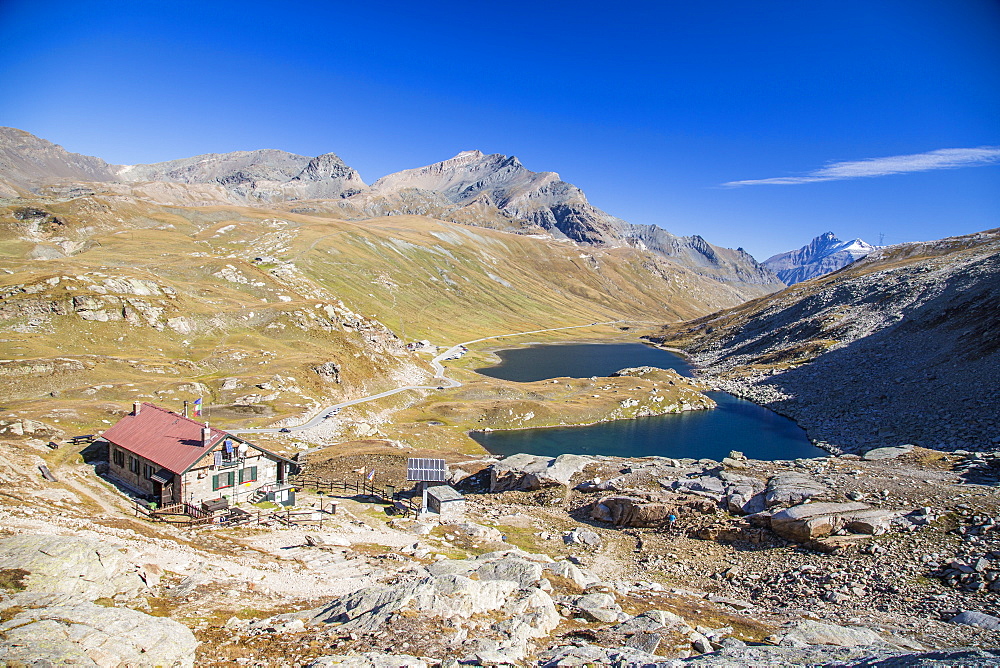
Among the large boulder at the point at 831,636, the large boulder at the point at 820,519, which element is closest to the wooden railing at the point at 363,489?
the large boulder at the point at 820,519

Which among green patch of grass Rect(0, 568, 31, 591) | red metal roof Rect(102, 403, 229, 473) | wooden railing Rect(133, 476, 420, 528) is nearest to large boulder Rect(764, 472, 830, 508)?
wooden railing Rect(133, 476, 420, 528)

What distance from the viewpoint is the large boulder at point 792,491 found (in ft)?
151

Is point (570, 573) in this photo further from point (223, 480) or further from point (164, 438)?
point (164, 438)

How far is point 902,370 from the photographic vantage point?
113 metres

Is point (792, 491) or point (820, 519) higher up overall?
point (792, 491)

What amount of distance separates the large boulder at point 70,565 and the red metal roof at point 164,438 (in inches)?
735

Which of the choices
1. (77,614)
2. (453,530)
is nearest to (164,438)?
(453,530)

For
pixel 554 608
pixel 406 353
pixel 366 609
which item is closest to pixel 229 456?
pixel 366 609

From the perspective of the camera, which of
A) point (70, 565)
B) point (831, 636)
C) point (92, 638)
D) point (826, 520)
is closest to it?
point (92, 638)

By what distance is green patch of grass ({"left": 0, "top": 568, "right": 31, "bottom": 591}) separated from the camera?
21641 mm

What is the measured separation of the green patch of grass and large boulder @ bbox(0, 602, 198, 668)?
230cm

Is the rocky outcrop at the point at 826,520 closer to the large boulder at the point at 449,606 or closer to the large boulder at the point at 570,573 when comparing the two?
the large boulder at the point at 570,573

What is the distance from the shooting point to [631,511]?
161ft

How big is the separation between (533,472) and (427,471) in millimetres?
13979
